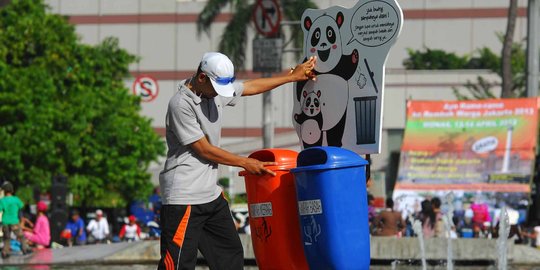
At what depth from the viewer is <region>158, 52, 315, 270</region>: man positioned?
772cm

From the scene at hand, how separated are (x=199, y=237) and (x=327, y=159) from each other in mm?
936

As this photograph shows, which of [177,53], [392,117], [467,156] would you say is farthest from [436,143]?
[177,53]

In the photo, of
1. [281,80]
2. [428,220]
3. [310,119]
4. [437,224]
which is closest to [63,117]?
[428,220]

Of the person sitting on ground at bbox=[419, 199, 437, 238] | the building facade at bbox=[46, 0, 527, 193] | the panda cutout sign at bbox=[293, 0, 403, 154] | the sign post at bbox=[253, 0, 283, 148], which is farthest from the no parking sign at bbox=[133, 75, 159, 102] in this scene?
the panda cutout sign at bbox=[293, 0, 403, 154]

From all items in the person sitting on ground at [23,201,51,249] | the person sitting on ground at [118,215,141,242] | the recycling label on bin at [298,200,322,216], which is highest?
the recycling label on bin at [298,200,322,216]

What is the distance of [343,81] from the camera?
338 inches

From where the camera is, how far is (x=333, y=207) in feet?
25.9

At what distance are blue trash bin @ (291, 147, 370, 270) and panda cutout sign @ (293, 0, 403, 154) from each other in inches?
18.7

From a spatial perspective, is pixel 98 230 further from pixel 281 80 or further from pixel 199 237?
pixel 199 237

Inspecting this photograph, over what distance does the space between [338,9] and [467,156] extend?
91.5ft

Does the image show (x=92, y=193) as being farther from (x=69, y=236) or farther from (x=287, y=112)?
(x=287, y=112)

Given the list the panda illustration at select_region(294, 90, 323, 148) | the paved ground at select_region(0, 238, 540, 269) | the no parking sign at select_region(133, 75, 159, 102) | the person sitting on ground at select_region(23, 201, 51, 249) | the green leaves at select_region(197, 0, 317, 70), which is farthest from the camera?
the no parking sign at select_region(133, 75, 159, 102)

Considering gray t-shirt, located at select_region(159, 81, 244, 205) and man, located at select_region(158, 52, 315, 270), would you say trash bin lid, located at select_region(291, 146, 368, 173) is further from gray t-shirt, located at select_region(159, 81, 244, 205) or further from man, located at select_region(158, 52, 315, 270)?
gray t-shirt, located at select_region(159, 81, 244, 205)

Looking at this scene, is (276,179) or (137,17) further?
(137,17)
